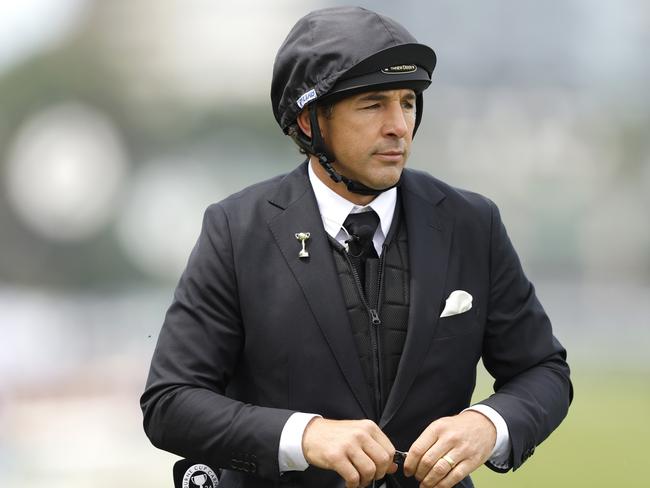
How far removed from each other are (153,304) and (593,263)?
4160mm

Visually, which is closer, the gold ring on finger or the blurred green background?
the gold ring on finger

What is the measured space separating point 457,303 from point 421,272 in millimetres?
94

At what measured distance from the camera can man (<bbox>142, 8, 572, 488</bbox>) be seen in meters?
2.21

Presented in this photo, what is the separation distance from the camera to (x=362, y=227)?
235 cm

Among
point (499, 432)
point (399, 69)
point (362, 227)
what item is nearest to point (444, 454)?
point (499, 432)

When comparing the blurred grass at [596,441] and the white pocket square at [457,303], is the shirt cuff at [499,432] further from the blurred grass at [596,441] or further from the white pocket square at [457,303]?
the blurred grass at [596,441]

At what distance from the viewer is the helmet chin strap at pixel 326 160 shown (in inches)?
92.8

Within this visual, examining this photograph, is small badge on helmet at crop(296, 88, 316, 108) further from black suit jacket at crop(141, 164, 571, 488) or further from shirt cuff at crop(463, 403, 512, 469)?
shirt cuff at crop(463, 403, 512, 469)

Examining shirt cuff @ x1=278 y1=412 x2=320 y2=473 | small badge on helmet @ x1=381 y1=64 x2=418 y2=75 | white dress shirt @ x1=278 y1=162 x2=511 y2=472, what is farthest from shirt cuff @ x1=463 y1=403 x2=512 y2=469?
small badge on helmet @ x1=381 y1=64 x2=418 y2=75

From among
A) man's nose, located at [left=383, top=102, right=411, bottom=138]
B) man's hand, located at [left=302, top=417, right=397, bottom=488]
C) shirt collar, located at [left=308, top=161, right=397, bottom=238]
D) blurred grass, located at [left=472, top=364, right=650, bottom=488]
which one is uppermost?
man's nose, located at [left=383, top=102, right=411, bottom=138]

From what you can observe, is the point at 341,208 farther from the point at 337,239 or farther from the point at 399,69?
the point at 399,69

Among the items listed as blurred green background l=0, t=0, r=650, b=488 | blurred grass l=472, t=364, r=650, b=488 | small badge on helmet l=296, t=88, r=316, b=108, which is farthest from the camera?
blurred green background l=0, t=0, r=650, b=488

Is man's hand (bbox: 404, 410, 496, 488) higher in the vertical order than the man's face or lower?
lower

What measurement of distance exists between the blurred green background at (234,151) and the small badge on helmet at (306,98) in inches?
279
